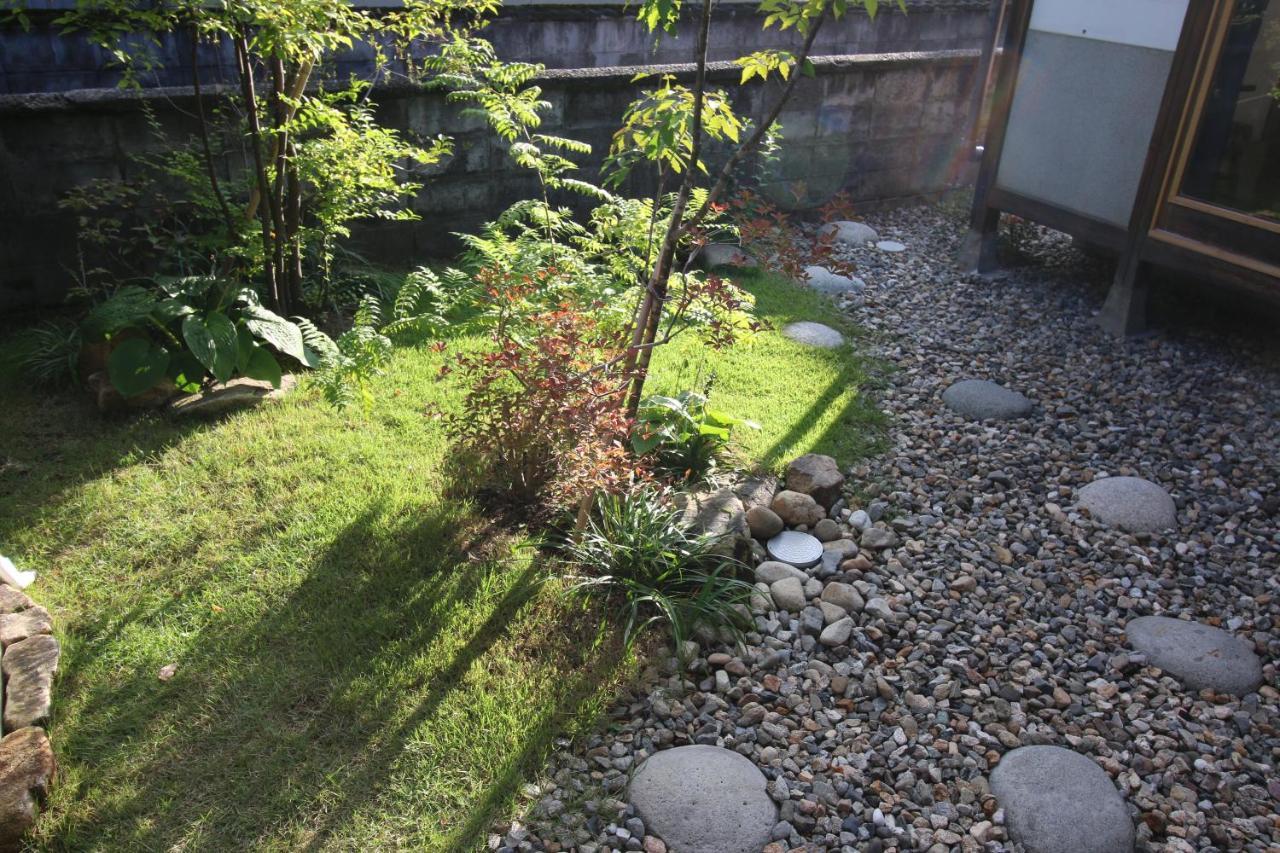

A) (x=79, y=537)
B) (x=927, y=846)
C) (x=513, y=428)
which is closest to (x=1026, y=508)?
(x=927, y=846)

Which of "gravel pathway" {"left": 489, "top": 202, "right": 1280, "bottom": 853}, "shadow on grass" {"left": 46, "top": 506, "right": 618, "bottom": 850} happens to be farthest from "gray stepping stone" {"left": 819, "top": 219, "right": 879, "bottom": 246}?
"shadow on grass" {"left": 46, "top": 506, "right": 618, "bottom": 850}

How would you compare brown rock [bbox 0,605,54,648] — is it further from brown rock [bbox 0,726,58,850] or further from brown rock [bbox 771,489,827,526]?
brown rock [bbox 771,489,827,526]

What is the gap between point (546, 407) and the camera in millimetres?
3773

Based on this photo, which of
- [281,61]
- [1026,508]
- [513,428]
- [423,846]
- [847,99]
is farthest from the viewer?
[847,99]

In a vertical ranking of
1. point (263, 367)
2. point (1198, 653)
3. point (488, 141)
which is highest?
point (488, 141)

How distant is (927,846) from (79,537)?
3.61m

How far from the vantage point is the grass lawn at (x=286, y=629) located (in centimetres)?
288

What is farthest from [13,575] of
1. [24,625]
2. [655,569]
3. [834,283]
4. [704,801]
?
[834,283]

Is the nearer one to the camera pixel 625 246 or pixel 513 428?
pixel 513 428

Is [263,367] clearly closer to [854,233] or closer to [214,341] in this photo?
[214,341]

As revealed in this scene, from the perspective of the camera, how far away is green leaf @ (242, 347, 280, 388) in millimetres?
4914

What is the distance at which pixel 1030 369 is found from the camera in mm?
5984

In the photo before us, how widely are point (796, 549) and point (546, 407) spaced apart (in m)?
1.36

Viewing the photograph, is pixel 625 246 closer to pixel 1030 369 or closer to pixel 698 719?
pixel 698 719
